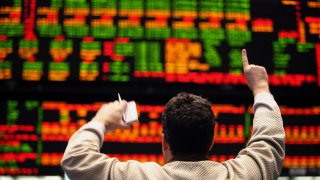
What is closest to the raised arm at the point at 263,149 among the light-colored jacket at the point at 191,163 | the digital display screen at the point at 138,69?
the light-colored jacket at the point at 191,163

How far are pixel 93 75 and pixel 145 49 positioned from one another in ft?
0.93

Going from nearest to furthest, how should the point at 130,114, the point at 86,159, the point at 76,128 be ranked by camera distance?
the point at 86,159 → the point at 130,114 → the point at 76,128

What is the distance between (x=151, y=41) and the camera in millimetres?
2352

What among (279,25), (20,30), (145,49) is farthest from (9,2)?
(279,25)

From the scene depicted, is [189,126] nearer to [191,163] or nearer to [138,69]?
[191,163]

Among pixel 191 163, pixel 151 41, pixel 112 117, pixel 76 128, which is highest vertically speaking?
pixel 151 41

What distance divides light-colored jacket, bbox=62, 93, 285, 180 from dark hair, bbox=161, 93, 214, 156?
4 cm

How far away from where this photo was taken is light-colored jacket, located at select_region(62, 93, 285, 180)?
1063 millimetres

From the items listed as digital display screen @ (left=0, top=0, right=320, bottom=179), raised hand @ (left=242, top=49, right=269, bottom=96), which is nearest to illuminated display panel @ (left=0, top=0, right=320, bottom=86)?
digital display screen @ (left=0, top=0, right=320, bottom=179)

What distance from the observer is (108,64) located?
→ 2.31 meters

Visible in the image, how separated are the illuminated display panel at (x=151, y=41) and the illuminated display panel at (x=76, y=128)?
15cm

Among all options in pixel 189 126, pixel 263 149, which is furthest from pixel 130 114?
pixel 263 149

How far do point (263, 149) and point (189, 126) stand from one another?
0.62 ft

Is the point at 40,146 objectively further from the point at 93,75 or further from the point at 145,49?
the point at 145,49
